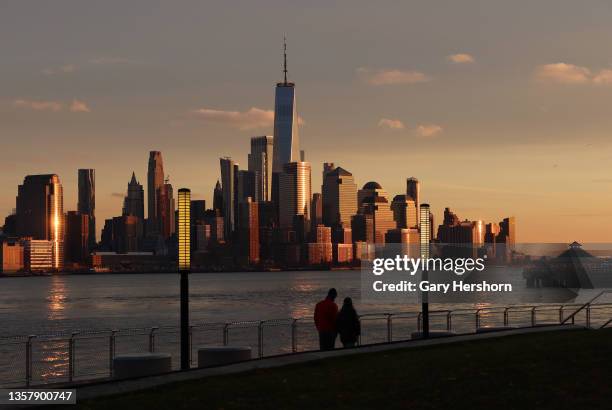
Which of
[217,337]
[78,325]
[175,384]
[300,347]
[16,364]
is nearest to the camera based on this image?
[175,384]

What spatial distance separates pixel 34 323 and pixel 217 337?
4612cm

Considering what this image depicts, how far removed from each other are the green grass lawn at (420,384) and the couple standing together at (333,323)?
279cm

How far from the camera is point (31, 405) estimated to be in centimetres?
1889

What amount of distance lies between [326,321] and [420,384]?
7762 millimetres

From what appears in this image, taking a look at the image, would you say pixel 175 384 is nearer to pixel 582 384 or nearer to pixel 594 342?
pixel 582 384

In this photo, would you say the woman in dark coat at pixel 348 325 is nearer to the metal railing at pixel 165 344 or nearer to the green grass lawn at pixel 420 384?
the green grass lawn at pixel 420 384

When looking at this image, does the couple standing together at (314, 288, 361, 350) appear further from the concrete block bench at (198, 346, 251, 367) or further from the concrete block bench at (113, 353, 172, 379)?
the concrete block bench at (113, 353, 172, 379)

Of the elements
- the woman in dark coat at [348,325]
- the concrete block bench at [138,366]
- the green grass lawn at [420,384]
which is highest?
the woman in dark coat at [348,325]

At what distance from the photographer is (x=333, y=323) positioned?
27328mm

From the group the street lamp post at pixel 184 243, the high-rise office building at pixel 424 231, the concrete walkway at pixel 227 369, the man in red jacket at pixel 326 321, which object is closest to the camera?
the concrete walkway at pixel 227 369

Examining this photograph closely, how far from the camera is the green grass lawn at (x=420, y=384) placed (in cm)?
1783

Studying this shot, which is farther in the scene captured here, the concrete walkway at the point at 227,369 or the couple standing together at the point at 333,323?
the couple standing together at the point at 333,323

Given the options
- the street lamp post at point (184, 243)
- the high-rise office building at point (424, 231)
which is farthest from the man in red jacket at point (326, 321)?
the high-rise office building at point (424, 231)

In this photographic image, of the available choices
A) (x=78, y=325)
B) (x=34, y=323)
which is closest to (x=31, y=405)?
(x=78, y=325)
